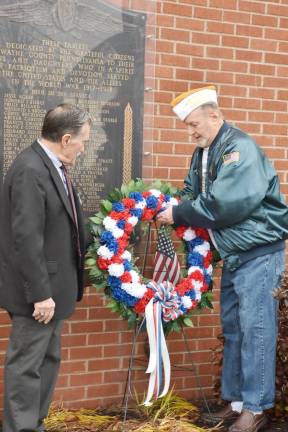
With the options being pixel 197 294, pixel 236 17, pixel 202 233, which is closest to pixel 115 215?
pixel 202 233

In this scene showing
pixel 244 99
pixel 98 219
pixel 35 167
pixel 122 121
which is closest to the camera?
pixel 35 167

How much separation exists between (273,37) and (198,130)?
140 centimetres

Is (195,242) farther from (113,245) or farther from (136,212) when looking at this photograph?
(113,245)

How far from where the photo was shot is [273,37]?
5613 millimetres

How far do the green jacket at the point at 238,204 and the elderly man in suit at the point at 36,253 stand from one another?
84 cm

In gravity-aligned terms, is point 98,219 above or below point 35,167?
below

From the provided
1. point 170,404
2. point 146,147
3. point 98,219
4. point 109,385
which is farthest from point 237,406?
point 146,147

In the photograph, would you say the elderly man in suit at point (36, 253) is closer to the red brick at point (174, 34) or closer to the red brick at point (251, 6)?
the red brick at point (174, 34)

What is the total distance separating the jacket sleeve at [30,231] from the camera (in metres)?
3.76

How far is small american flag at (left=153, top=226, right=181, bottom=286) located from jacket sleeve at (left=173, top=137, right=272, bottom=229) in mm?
346

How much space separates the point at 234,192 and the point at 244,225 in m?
0.24

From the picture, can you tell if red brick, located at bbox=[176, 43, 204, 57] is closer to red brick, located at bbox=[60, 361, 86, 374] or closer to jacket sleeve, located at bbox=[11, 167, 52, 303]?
jacket sleeve, located at bbox=[11, 167, 52, 303]

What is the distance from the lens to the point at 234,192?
4.39 meters

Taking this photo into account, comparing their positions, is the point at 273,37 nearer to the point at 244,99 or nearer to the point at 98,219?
the point at 244,99
